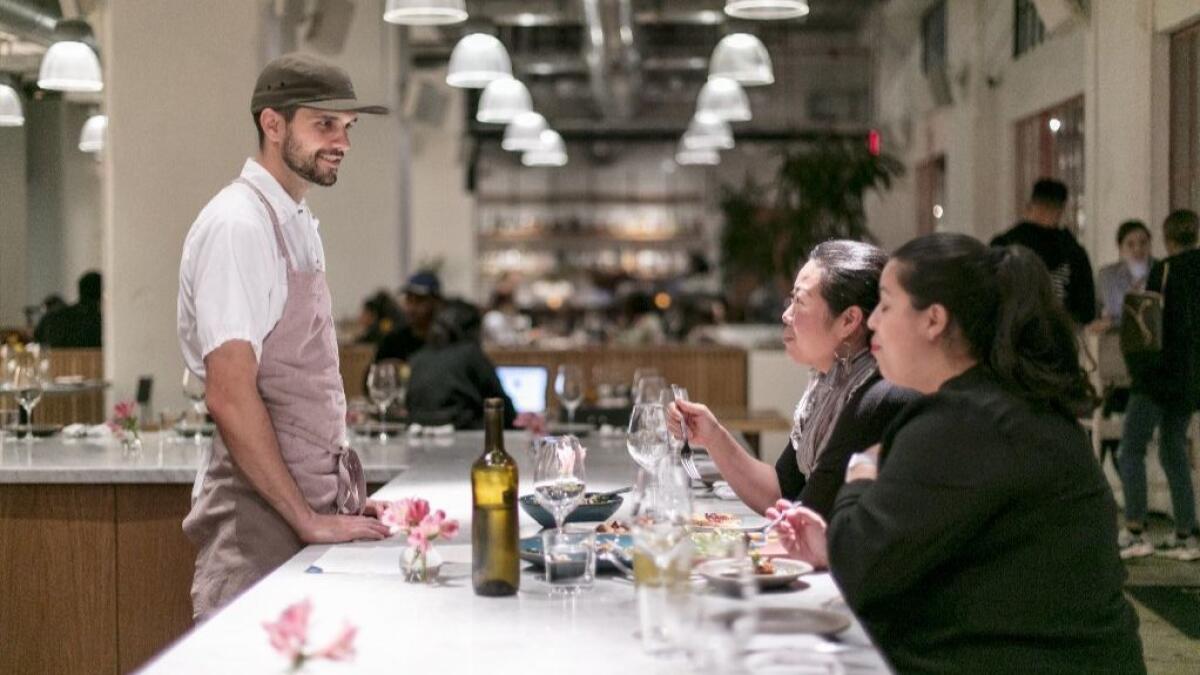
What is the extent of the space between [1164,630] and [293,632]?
4.91m

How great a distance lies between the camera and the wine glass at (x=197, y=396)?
188 inches

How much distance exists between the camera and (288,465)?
3240mm

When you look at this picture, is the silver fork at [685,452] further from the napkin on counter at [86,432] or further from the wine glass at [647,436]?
the napkin on counter at [86,432]

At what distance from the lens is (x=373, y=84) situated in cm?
1009

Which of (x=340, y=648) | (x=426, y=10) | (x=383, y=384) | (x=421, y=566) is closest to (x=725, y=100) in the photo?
(x=426, y=10)

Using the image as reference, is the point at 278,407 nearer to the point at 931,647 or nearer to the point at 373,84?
the point at 931,647

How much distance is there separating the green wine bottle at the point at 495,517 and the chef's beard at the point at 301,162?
42.3 inches

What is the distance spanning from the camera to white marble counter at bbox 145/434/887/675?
6.50 feet

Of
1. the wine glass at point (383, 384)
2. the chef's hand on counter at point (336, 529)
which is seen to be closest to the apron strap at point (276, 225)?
the chef's hand on counter at point (336, 529)

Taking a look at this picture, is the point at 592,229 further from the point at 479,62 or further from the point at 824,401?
the point at 824,401

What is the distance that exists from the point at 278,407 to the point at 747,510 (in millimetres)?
1070

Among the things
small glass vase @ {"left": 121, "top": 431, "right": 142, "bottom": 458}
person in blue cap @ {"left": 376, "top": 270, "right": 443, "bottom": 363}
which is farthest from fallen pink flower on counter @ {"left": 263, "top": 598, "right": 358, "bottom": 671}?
person in blue cap @ {"left": 376, "top": 270, "right": 443, "bottom": 363}

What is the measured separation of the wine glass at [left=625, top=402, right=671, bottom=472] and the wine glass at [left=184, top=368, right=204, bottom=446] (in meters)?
1.99

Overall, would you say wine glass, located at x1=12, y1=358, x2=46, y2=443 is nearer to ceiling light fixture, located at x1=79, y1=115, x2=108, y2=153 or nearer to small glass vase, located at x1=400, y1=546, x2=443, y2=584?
ceiling light fixture, located at x1=79, y1=115, x2=108, y2=153
